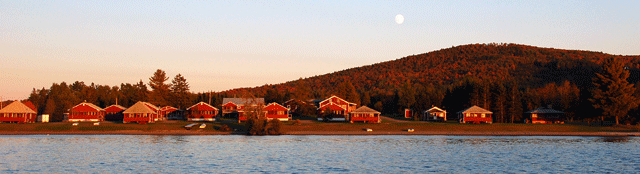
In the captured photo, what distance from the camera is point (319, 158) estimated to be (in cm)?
4447

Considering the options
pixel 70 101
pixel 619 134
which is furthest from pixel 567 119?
pixel 70 101

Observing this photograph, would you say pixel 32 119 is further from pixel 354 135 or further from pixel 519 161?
pixel 519 161

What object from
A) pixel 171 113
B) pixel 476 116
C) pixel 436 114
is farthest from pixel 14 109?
pixel 476 116

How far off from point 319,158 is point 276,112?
56614mm

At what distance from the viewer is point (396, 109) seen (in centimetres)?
14250

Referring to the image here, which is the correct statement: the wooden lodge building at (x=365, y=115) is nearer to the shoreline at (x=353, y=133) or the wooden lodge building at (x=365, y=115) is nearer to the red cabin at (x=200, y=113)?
the shoreline at (x=353, y=133)

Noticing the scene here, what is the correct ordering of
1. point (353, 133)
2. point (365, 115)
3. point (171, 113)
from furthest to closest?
point (171, 113) < point (365, 115) < point (353, 133)

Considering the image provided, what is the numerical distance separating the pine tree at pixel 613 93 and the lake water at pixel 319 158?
106 feet

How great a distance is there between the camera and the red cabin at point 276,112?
9979cm

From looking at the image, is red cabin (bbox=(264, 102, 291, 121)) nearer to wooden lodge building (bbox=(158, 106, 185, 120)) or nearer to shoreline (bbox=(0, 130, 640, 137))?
shoreline (bbox=(0, 130, 640, 137))

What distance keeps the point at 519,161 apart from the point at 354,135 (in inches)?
1450

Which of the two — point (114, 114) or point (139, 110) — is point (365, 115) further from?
point (114, 114)

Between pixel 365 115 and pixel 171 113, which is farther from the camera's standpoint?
pixel 171 113

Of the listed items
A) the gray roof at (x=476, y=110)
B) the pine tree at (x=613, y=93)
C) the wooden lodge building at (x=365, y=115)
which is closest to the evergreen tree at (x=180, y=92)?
the wooden lodge building at (x=365, y=115)
